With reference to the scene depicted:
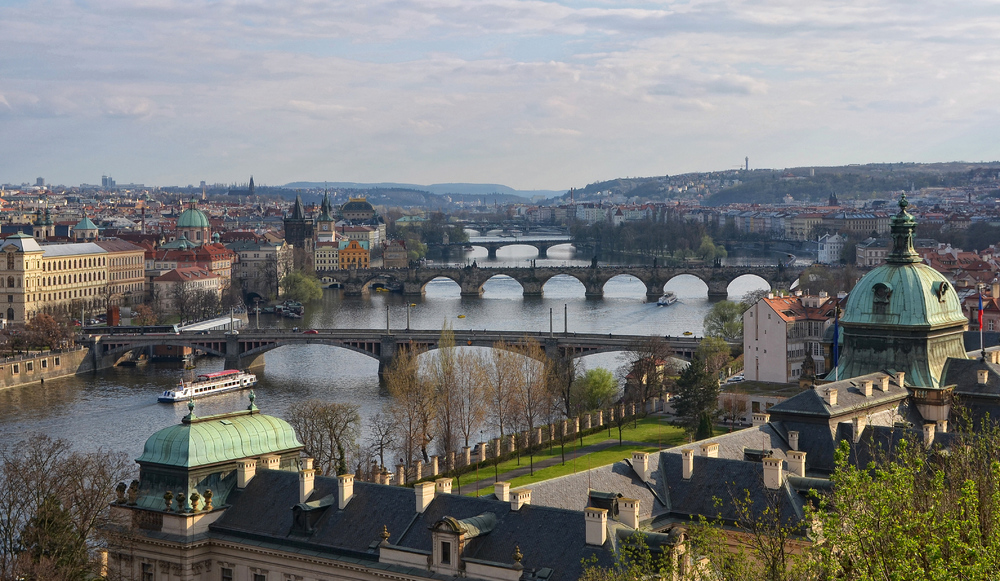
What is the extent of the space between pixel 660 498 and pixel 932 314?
1564cm

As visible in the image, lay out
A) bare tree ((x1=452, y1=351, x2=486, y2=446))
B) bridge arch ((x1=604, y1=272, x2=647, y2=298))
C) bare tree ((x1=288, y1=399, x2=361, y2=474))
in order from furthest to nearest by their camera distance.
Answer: bridge arch ((x1=604, y1=272, x2=647, y2=298)), bare tree ((x1=452, y1=351, x2=486, y2=446)), bare tree ((x1=288, y1=399, x2=361, y2=474))

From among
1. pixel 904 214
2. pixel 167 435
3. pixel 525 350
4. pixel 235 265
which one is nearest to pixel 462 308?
pixel 235 265

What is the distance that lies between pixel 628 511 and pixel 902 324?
1826 centimetres

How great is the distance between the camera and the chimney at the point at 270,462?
3070 centimetres

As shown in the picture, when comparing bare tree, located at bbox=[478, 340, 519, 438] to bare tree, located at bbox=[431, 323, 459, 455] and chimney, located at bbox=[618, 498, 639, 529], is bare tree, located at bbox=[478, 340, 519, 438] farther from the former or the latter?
chimney, located at bbox=[618, 498, 639, 529]

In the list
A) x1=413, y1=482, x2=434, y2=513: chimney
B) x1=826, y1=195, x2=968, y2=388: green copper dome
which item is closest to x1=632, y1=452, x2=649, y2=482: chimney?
x1=413, y1=482, x2=434, y2=513: chimney

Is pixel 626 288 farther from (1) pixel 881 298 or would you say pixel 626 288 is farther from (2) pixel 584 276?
(1) pixel 881 298

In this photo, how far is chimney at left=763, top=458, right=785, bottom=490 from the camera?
28281mm

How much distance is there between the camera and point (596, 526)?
953 inches

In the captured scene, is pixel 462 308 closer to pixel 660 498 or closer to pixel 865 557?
pixel 660 498

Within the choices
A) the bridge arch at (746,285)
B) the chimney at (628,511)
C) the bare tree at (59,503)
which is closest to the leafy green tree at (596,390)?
the bare tree at (59,503)

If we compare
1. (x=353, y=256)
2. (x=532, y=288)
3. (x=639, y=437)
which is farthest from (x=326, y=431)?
(x=353, y=256)

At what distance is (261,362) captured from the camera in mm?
84375

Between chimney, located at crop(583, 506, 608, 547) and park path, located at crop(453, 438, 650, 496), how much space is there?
17535mm
